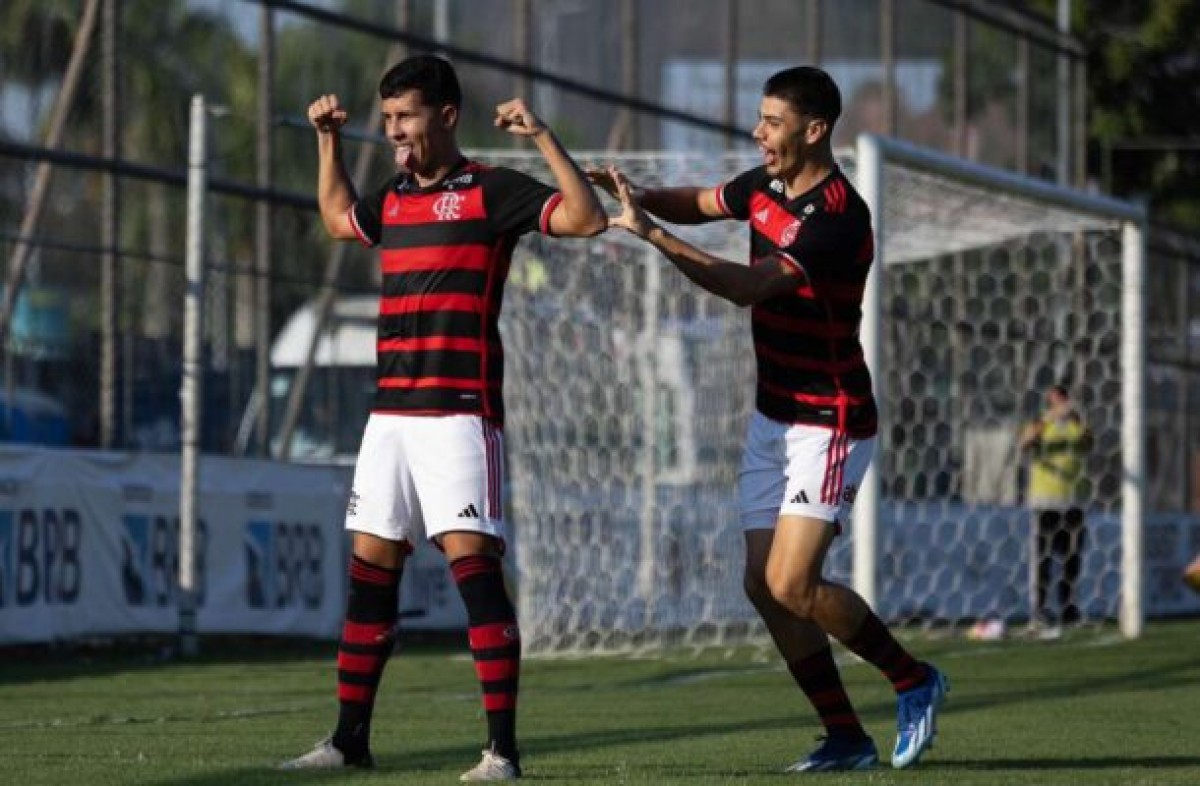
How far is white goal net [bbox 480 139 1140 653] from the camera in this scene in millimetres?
17156

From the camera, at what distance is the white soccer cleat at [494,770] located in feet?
25.1

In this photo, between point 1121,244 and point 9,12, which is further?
point 1121,244

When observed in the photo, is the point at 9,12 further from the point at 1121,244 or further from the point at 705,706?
the point at 1121,244

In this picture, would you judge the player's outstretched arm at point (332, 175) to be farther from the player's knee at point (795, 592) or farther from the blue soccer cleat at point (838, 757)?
the blue soccer cleat at point (838, 757)

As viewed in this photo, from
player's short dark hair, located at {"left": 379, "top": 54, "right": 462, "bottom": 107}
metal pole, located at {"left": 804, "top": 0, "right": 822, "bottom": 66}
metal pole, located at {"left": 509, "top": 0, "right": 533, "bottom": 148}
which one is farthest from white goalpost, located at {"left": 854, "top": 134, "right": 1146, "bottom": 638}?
metal pole, located at {"left": 804, "top": 0, "right": 822, "bottom": 66}

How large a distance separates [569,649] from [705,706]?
16.4ft

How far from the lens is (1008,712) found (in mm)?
11477

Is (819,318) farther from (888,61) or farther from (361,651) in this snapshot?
(888,61)

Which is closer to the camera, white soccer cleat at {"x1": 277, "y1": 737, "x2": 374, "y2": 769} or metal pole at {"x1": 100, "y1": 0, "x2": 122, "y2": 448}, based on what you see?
white soccer cleat at {"x1": 277, "y1": 737, "x2": 374, "y2": 769}

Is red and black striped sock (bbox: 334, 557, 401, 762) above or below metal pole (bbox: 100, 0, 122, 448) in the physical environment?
below

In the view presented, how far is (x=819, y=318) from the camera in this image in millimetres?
8391

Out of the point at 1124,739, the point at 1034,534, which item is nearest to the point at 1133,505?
the point at 1034,534

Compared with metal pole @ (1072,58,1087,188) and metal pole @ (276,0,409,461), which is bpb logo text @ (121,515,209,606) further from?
metal pole @ (1072,58,1087,188)

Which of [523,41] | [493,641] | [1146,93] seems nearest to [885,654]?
[493,641]
